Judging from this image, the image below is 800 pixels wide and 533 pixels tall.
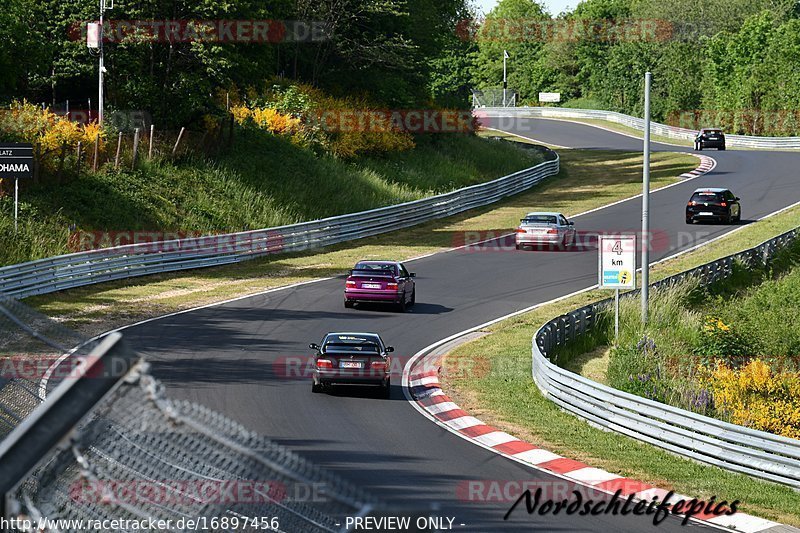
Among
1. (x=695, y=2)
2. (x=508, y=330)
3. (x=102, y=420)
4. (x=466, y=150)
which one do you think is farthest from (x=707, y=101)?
(x=102, y=420)

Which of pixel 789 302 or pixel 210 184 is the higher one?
pixel 210 184

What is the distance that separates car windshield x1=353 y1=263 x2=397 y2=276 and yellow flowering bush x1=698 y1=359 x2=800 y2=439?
407 inches

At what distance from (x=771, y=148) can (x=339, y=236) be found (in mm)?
53251

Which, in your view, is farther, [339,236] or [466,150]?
[466,150]

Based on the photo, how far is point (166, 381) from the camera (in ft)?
70.5

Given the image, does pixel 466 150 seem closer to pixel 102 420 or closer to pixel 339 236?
pixel 339 236

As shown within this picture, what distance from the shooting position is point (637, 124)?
331ft

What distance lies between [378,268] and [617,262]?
8534mm

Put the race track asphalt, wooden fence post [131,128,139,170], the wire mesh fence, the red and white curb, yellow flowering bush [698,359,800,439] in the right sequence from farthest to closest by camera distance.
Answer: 1. wooden fence post [131,128,139,170]
2. yellow flowering bush [698,359,800,439]
3. the race track asphalt
4. the red and white curb
5. the wire mesh fence

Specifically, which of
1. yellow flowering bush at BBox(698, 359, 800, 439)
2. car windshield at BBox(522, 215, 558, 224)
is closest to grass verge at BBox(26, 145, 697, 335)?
car windshield at BBox(522, 215, 558, 224)

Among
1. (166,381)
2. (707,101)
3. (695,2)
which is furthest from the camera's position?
(695,2)

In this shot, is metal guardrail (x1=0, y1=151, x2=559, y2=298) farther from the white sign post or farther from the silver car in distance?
the white sign post

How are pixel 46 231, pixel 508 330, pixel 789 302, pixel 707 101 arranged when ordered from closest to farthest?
pixel 508 330, pixel 46 231, pixel 789 302, pixel 707 101

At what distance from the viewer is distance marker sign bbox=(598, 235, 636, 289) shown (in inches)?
1007
